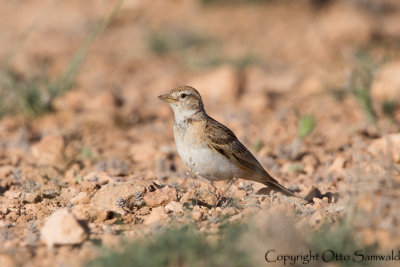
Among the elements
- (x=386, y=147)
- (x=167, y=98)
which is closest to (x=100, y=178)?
(x=167, y=98)

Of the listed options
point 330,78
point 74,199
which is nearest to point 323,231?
point 74,199

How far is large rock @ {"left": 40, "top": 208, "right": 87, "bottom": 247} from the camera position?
4.08 meters

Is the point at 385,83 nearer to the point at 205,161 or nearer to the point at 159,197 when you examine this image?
the point at 205,161

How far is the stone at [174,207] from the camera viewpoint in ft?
16.0

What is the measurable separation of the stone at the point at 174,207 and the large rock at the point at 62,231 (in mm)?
932

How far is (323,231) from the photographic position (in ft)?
12.8

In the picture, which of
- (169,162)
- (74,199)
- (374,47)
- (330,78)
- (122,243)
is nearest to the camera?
(122,243)

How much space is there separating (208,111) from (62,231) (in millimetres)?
5328

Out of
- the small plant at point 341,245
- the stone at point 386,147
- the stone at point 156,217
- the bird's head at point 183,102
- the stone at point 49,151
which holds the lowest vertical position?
the small plant at point 341,245

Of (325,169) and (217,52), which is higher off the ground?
(217,52)

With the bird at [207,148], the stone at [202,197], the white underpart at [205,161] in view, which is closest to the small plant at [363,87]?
the bird at [207,148]

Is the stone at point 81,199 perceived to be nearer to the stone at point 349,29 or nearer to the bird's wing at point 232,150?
the bird's wing at point 232,150

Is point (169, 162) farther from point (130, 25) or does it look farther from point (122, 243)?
point (130, 25)

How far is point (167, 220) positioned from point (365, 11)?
10550 millimetres
